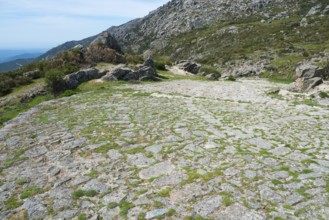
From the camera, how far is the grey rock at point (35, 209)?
22.2ft

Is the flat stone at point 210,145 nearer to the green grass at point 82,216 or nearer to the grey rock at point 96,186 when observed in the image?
the grey rock at point 96,186

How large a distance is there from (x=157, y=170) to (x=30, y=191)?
3392mm

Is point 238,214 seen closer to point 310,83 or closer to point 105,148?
point 105,148

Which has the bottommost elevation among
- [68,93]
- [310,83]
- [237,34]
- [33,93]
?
[33,93]

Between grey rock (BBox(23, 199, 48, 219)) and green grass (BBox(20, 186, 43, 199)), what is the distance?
231 millimetres

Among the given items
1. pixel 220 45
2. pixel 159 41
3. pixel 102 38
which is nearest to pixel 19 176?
pixel 102 38

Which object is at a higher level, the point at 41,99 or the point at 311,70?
the point at 311,70

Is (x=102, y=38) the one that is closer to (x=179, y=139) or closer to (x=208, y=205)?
(x=179, y=139)

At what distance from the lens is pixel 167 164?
9.05m

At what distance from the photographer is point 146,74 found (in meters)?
28.9

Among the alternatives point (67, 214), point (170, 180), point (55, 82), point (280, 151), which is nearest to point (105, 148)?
point (170, 180)

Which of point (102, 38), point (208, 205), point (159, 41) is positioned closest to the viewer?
point (208, 205)

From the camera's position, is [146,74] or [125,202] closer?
[125,202]

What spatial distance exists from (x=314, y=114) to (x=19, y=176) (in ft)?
42.7
